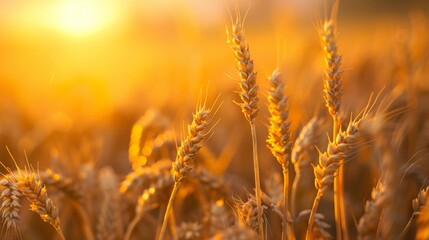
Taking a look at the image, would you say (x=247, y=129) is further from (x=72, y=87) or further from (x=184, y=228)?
(x=72, y=87)

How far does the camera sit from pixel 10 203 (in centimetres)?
126

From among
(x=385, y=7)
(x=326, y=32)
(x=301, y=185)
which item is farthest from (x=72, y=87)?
(x=385, y=7)

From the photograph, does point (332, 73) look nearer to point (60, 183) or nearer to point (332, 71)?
point (332, 71)

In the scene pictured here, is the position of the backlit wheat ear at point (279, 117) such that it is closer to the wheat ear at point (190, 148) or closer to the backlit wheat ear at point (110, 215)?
the wheat ear at point (190, 148)

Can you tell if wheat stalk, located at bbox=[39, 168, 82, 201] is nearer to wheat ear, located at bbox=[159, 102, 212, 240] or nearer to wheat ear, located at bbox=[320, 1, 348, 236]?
wheat ear, located at bbox=[159, 102, 212, 240]

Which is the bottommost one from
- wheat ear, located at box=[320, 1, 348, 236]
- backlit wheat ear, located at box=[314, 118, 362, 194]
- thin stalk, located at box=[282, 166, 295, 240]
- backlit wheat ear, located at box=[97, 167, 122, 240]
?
backlit wheat ear, located at box=[97, 167, 122, 240]

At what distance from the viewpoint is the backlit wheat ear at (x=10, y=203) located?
4.05ft

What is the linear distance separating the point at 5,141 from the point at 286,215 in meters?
2.46

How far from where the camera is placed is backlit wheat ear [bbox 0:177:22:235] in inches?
48.6

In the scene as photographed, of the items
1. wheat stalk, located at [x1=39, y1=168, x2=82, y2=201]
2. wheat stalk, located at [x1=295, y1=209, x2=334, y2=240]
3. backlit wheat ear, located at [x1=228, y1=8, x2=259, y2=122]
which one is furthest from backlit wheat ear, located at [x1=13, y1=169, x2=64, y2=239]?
wheat stalk, located at [x1=295, y1=209, x2=334, y2=240]

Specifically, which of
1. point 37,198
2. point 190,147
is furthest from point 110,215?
point 190,147

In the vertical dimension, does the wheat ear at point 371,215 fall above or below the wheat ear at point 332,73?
below

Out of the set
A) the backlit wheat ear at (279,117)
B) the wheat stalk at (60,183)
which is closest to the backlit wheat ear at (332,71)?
the backlit wheat ear at (279,117)

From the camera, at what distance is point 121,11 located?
355 inches
